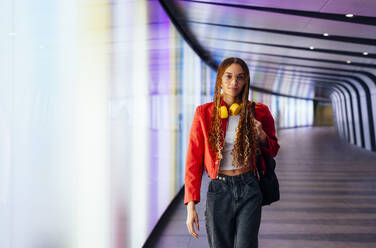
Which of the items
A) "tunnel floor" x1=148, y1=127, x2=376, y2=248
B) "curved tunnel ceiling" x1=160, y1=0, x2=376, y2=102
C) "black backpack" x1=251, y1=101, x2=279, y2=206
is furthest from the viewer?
"curved tunnel ceiling" x1=160, y1=0, x2=376, y2=102

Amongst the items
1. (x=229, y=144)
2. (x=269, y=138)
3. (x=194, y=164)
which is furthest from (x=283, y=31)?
(x=194, y=164)

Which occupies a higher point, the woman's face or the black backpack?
the woman's face

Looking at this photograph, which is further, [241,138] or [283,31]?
[283,31]

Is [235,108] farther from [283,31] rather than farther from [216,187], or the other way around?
[283,31]

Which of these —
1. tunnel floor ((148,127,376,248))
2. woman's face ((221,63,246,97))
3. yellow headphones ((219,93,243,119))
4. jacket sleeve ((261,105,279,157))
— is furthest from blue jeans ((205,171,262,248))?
tunnel floor ((148,127,376,248))

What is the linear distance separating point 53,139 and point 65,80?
1.09 feet

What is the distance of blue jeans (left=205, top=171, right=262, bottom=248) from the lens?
2047 millimetres

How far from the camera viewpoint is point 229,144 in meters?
2.14

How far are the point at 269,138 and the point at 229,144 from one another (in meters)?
0.24

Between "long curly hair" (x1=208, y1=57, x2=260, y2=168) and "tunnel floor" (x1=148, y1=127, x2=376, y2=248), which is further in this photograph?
"tunnel floor" (x1=148, y1=127, x2=376, y2=248)

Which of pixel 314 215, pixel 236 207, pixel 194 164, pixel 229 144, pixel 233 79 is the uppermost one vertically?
pixel 233 79

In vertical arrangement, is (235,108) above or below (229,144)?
above

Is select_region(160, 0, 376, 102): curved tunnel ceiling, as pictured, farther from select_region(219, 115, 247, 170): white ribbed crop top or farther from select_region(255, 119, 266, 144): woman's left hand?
select_region(255, 119, 266, 144): woman's left hand

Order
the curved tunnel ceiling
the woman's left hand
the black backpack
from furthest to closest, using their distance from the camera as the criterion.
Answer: the curved tunnel ceiling → the black backpack → the woman's left hand
